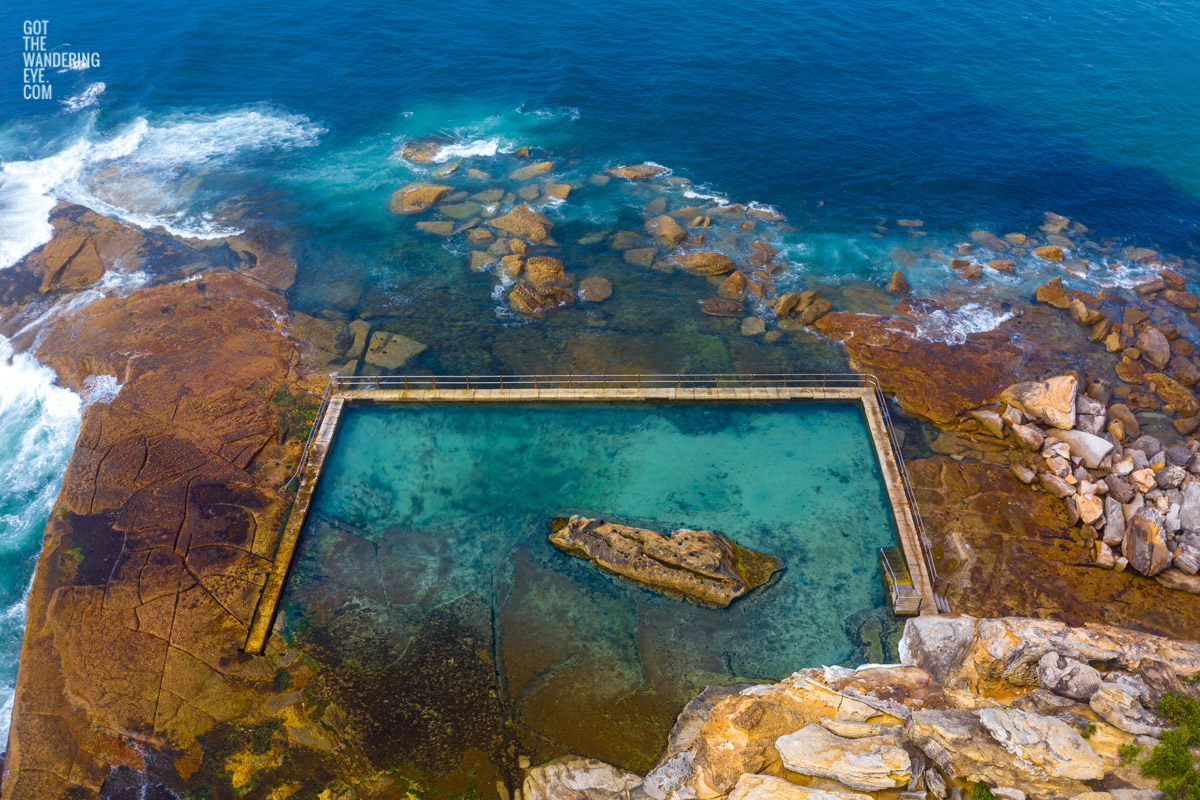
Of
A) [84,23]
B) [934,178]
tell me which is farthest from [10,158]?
[934,178]

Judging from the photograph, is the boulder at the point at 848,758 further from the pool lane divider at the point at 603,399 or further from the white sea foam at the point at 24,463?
the white sea foam at the point at 24,463

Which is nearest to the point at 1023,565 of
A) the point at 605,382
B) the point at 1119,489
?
the point at 1119,489

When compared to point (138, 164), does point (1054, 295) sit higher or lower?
lower

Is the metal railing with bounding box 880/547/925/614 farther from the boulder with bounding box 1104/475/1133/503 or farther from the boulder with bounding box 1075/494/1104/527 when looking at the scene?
the boulder with bounding box 1104/475/1133/503

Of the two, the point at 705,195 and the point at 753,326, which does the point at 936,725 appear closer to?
the point at 753,326

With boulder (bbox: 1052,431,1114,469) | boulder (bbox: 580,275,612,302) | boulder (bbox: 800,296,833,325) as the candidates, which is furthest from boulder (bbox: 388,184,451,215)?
boulder (bbox: 1052,431,1114,469)

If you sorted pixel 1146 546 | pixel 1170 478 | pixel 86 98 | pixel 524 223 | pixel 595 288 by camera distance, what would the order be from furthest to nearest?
1. pixel 86 98
2. pixel 524 223
3. pixel 595 288
4. pixel 1170 478
5. pixel 1146 546

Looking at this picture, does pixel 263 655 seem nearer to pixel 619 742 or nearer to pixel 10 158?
pixel 619 742
